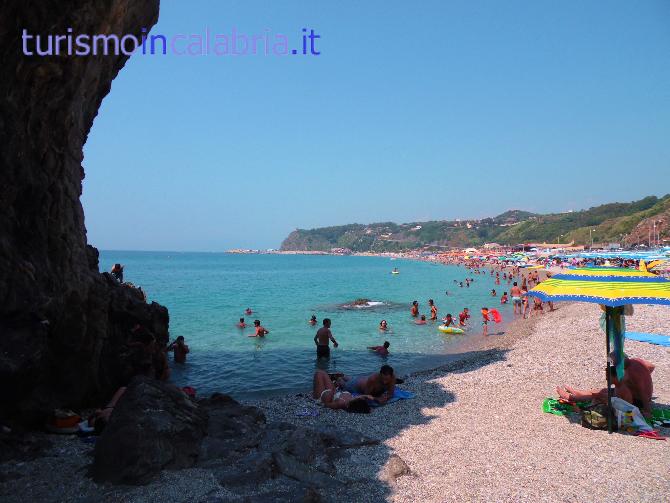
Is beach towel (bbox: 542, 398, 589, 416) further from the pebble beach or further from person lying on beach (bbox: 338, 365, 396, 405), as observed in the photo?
person lying on beach (bbox: 338, 365, 396, 405)

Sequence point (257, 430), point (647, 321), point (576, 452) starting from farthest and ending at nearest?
point (647, 321) < point (257, 430) < point (576, 452)

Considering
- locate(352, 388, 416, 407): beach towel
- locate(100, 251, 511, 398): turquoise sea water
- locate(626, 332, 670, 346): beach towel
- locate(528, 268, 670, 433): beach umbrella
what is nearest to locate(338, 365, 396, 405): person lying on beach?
locate(352, 388, 416, 407): beach towel

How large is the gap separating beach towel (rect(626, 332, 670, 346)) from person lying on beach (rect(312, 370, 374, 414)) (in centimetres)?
949

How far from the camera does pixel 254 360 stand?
14430 mm

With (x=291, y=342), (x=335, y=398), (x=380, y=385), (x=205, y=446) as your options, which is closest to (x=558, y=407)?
(x=380, y=385)

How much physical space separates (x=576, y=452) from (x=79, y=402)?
815cm

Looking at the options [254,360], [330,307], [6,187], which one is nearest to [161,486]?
[6,187]

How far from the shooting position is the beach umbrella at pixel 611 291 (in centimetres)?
586

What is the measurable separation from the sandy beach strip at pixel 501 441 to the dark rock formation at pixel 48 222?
12.3ft

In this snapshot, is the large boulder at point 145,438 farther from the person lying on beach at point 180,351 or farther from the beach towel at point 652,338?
the beach towel at point 652,338

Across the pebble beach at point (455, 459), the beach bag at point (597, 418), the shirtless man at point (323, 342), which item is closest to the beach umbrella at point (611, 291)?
the beach bag at point (597, 418)

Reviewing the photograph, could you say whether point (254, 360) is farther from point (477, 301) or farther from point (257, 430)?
point (477, 301)

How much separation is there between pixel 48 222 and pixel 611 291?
344 inches

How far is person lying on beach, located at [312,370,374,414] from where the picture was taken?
8.09 meters
